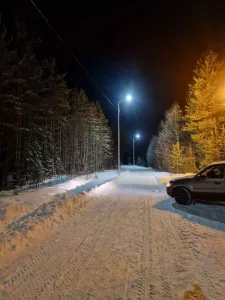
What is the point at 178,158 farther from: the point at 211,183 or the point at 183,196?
the point at 211,183

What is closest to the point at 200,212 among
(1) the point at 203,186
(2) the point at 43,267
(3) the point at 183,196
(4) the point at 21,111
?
(1) the point at 203,186

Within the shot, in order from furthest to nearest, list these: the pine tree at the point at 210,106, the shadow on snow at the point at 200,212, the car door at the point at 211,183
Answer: the pine tree at the point at 210,106 < the car door at the point at 211,183 < the shadow on snow at the point at 200,212

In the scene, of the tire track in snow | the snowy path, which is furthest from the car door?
the tire track in snow

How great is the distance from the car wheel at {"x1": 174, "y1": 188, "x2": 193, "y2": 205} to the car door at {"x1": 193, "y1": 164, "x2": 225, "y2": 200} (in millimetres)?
407

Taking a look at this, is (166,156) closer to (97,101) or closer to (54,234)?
(97,101)

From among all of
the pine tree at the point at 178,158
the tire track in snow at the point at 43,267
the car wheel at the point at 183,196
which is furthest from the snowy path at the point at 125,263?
the pine tree at the point at 178,158

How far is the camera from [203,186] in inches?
400

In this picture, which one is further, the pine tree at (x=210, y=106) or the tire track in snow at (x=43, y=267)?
the pine tree at (x=210, y=106)

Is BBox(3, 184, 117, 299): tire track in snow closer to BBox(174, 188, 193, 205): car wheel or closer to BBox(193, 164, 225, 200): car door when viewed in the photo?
BBox(174, 188, 193, 205): car wheel

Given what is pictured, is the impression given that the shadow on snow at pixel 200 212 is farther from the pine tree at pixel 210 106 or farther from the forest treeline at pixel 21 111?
the pine tree at pixel 210 106

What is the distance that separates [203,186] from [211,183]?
1.15 ft

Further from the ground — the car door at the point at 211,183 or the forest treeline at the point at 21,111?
the forest treeline at the point at 21,111

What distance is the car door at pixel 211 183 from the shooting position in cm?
971

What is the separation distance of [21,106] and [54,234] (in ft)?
40.6
